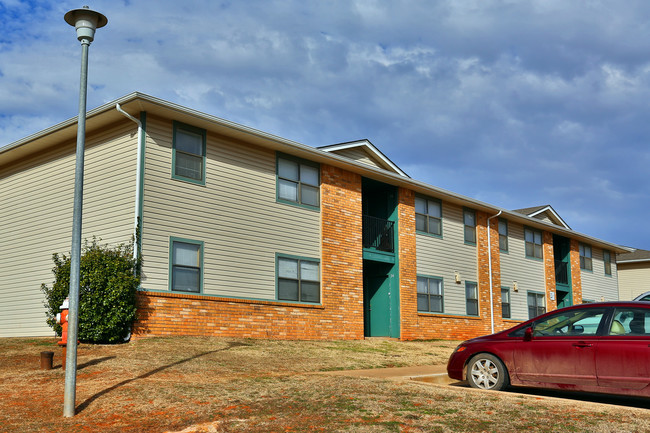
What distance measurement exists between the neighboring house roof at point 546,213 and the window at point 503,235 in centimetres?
276

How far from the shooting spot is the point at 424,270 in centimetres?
2491

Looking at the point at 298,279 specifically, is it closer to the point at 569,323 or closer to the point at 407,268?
the point at 407,268

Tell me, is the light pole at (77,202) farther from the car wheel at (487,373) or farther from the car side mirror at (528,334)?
the car side mirror at (528,334)

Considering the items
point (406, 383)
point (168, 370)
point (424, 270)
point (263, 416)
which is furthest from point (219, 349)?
point (424, 270)

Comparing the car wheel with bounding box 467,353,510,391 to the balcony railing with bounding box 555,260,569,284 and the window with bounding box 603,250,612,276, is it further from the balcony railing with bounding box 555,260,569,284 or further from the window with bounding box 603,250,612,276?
the window with bounding box 603,250,612,276

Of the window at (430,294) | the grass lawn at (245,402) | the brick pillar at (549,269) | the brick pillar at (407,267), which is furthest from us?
the brick pillar at (549,269)

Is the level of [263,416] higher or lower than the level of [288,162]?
lower

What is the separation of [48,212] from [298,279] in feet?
24.0

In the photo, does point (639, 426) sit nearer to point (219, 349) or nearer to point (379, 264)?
point (219, 349)

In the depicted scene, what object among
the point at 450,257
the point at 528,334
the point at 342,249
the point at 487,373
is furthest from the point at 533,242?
the point at 528,334

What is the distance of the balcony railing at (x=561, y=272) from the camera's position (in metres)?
34.0

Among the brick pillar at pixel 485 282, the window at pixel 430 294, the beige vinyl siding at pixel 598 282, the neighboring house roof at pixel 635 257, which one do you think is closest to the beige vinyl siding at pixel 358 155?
the window at pixel 430 294

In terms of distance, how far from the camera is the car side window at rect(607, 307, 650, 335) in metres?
9.38

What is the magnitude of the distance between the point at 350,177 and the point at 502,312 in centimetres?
1058
